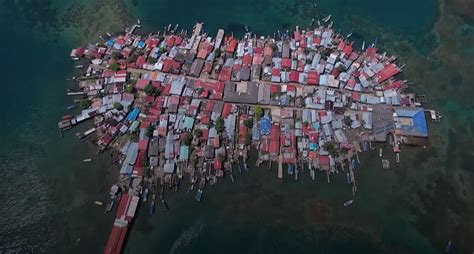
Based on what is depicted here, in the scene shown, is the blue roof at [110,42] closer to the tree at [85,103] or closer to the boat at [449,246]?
the tree at [85,103]

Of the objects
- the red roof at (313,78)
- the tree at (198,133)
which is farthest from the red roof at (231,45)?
the tree at (198,133)

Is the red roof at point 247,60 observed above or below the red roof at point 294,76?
above

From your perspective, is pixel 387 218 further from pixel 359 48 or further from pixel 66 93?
pixel 66 93

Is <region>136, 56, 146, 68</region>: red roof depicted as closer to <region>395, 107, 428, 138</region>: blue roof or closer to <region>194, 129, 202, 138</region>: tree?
<region>194, 129, 202, 138</region>: tree

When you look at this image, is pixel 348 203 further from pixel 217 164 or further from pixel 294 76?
pixel 294 76

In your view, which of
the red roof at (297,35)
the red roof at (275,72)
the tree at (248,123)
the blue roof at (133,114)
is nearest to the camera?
the tree at (248,123)

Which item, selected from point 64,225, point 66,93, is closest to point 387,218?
point 64,225
